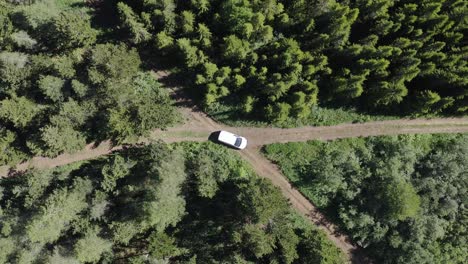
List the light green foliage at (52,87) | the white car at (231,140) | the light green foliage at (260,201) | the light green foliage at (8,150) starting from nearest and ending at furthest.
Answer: the light green foliage at (260,201)
the light green foliage at (52,87)
the light green foliage at (8,150)
the white car at (231,140)

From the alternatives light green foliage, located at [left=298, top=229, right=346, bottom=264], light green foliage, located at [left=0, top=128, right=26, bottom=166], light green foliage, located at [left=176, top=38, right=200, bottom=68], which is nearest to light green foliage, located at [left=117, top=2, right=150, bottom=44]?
light green foliage, located at [left=176, top=38, right=200, bottom=68]

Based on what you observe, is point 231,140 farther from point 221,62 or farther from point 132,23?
point 132,23

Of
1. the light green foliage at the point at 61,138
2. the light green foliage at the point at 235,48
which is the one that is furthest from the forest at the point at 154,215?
the light green foliage at the point at 235,48

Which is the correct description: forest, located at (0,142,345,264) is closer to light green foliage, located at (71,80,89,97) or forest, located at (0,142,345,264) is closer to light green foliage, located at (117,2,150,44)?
light green foliage, located at (71,80,89,97)

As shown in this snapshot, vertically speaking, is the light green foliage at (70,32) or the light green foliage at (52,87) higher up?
the light green foliage at (70,32)

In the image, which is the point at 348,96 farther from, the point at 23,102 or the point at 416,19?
the point at 23,102

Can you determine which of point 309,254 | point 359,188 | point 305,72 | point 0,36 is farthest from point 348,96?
point 0,36

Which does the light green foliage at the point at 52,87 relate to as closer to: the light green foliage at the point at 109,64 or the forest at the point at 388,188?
the light green foliage at the point at 109,64

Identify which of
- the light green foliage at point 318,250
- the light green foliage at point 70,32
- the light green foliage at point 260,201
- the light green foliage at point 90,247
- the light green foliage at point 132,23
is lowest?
Answer: the light green foliage at point 90,247

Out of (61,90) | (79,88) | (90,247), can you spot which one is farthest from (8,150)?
(90,247)
